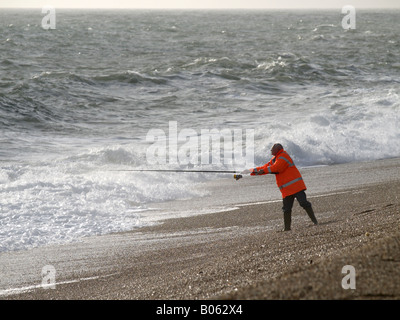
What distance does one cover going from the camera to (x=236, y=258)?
6371mm

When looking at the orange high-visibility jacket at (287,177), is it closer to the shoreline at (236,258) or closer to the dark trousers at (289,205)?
the dark trousers at (289,205)

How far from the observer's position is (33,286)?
257 inches

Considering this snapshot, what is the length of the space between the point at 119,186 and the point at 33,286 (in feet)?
16.6
